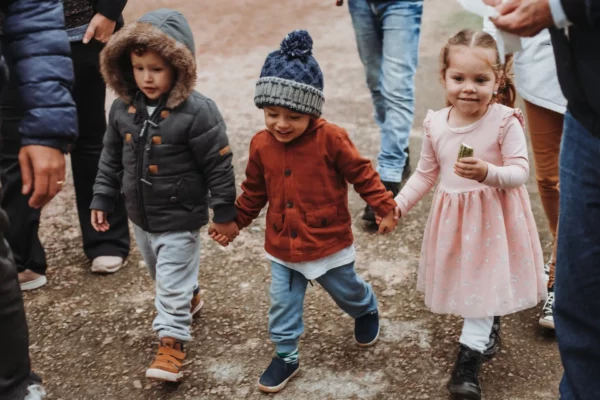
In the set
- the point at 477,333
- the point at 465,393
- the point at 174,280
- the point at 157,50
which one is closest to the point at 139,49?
the point at 157,50

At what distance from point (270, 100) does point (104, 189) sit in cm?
88

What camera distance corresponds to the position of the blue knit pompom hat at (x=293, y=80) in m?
2.90

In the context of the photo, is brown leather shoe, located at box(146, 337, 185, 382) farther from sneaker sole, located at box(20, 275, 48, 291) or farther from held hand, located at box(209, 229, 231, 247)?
sneaker sole, located at box(20, 275, 48, 291)

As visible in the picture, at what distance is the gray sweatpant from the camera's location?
327 cm

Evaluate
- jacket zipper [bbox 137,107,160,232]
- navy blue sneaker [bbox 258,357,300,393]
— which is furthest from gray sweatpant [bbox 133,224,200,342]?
navy blue sneaker [bbox 258,357,300,393]

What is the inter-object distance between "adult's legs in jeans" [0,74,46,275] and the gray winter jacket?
0.82 meters

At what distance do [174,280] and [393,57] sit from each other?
6.60 feet

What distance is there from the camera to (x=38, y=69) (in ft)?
8.73

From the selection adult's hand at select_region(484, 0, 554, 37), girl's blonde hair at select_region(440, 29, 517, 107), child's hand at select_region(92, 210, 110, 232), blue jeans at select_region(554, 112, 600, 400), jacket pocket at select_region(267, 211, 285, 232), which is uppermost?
adult's hand at select_region(484, 0, 554, 37)

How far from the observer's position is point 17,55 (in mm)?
2680

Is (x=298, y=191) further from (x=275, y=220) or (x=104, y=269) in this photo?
(x=104, y=269)

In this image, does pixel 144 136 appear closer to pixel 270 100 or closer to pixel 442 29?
pixel 270 100

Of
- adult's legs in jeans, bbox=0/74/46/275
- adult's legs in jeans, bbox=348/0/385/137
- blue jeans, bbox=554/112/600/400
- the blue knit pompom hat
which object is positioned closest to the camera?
blue jeans, bbox=554/112/600/400

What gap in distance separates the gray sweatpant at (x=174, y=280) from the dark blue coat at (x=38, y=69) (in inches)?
28.2
